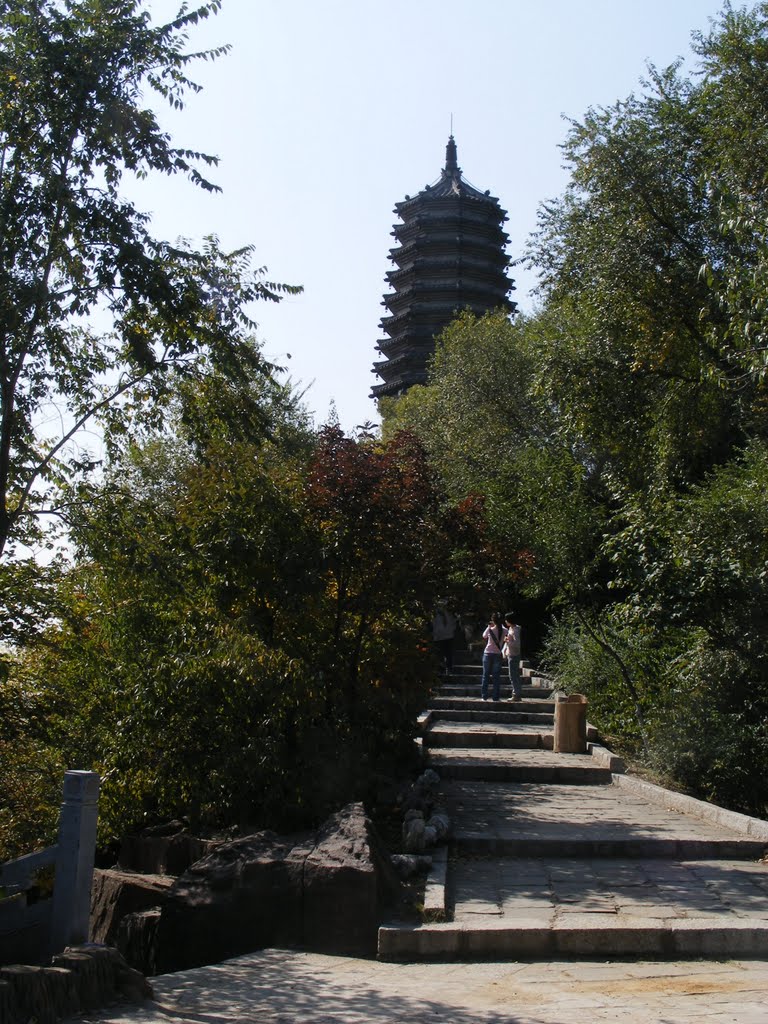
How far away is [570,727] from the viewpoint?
591 inches

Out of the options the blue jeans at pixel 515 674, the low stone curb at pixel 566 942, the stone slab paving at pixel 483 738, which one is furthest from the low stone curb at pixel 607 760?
the low stone curb at pixel 566 942

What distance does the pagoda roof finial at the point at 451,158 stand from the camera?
51.9m

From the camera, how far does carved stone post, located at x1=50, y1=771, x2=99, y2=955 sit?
5797mm

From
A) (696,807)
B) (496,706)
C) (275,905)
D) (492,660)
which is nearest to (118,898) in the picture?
(275,905)

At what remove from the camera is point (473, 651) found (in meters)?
28.2

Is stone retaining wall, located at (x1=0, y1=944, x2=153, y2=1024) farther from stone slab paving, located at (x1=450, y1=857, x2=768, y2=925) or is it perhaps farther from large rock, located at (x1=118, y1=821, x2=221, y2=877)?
large rock, located at (x1=118, y1=821, x2=221, y2=877)

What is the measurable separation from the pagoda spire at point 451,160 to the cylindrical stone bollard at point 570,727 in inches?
1642

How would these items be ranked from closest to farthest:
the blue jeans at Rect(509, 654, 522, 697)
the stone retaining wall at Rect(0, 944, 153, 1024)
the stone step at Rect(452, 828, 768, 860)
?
the stone retaining wall at Rect(0, 944, 153, 1024), the stone step at Rect(452, 828, 768, 860), the blue jeans at Rect(509, 654, 522, 697)

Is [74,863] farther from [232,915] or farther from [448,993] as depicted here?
[448,993]

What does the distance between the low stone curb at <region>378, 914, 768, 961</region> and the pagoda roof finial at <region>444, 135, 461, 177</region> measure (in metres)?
49.0

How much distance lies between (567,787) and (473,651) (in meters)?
15.2

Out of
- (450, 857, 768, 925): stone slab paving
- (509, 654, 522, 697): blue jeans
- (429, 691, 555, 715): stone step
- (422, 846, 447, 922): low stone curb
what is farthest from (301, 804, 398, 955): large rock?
(509, 654, 522, 697): blue jeans

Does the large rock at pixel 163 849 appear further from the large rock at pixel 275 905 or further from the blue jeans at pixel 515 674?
the blue jeans at pixel 515 674

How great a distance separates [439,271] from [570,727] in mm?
37225
